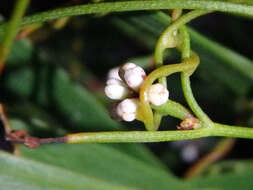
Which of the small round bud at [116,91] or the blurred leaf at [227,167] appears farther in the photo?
the blurred leaf at [227,167]

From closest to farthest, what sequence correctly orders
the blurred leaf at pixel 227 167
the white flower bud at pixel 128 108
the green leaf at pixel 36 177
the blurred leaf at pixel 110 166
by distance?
the white flower bud at pixel 128 108 < the green leaf at pixel 36 177 < the blurred leaf at pixel 110 166 < the blurred leaf at pixel 227 167

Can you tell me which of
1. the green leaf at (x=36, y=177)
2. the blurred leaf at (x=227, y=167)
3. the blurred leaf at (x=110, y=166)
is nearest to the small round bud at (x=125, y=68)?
the green leaf at (x=36, y=177)

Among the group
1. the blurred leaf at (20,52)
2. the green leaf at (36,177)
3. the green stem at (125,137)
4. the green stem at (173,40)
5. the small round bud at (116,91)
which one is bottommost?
the green leaf at (36,177)

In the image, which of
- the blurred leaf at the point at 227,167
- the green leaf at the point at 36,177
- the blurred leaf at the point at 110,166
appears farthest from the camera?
the blurred leaf at the point at 227,167

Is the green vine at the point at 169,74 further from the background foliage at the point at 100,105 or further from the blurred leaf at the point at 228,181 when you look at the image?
the blurred leaf at the point at 228,181

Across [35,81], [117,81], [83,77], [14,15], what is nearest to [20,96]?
[35,81]

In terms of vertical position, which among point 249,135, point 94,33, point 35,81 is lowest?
point 249,135

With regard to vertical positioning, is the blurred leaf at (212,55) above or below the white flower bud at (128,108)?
above

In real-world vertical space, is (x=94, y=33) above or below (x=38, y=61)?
above

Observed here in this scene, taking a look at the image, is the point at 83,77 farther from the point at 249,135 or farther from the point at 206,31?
the point at 249,135
